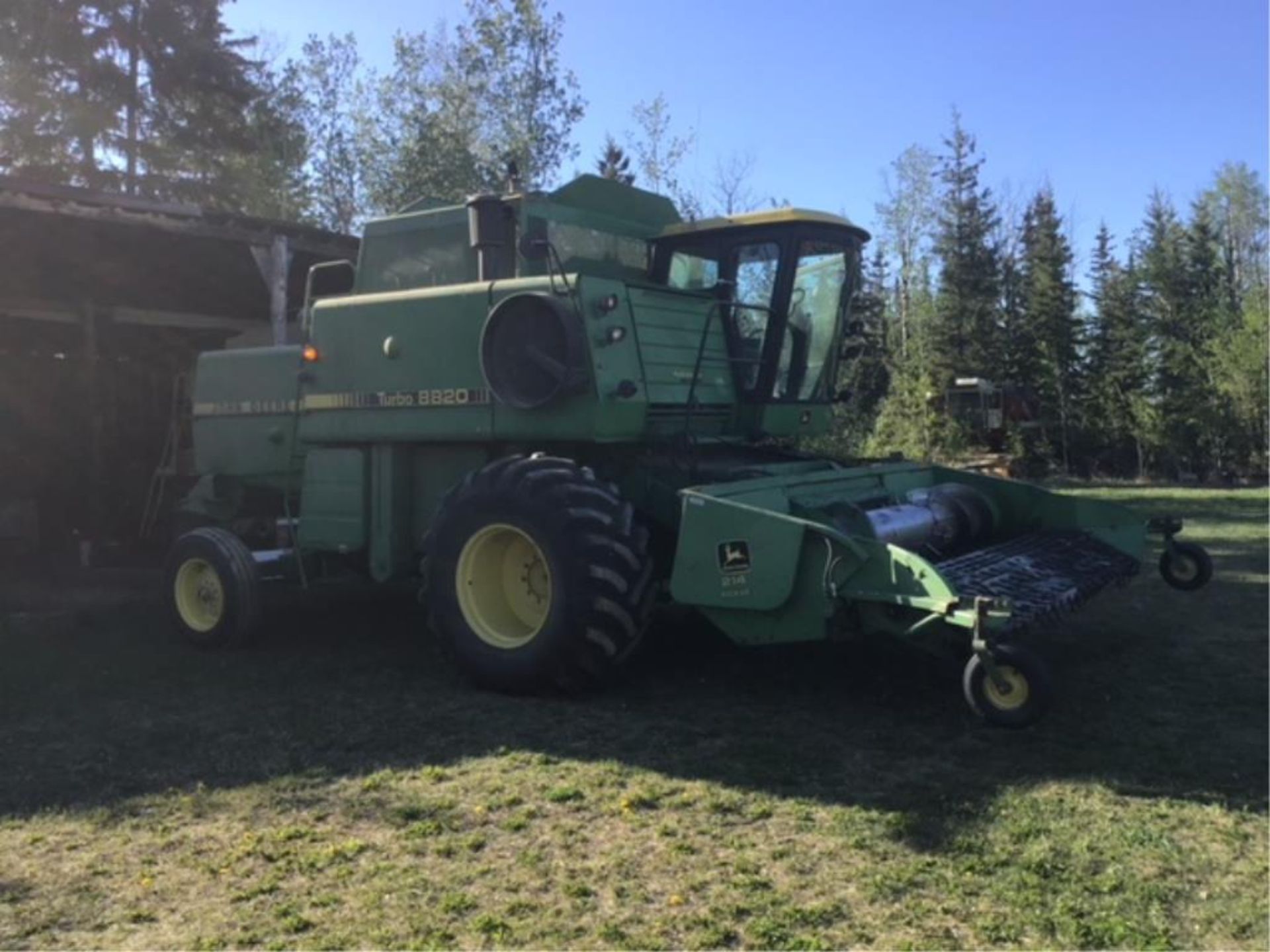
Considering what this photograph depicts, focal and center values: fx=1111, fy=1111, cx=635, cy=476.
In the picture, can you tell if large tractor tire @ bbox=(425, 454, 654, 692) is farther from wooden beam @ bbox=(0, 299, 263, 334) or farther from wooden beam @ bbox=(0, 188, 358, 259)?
wooden beam @ bbox=(0, 299, 263, 334)

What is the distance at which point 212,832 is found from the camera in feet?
14.3

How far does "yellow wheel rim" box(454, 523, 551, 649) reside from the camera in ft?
21.1

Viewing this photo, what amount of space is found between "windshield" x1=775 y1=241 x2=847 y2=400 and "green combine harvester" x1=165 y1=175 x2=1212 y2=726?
20 millimetres

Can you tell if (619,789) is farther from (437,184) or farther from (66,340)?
(437,184)

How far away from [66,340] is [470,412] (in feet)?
34.0

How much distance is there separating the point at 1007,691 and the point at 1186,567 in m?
2.94

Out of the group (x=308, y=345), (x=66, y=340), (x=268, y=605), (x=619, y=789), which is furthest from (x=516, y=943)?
(x=66, y=340)

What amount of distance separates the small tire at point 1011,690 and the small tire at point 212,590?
510 centimetres

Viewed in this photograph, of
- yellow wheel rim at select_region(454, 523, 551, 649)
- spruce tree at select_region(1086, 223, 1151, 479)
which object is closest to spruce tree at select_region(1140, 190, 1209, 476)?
spruce tree at select_region(1086, 223, 1151, 479)

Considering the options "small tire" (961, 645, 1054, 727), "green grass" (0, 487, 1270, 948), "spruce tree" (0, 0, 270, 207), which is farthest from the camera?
"spruce tree" (0, 0, 270, 207)

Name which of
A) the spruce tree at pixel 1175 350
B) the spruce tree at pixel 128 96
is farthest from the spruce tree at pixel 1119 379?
the spruce tree at pixel 128 96

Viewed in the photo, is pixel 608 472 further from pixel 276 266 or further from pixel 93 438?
pixel 93 438

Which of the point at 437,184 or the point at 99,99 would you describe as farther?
the point at 437,184

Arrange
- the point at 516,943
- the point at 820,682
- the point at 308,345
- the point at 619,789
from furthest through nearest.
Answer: the point at 308,345, the point at 820,682, the point at 619,789, the point at 516,943
